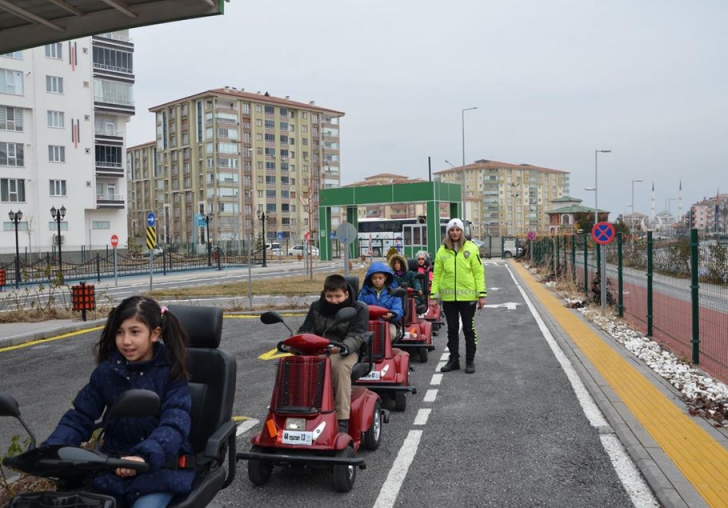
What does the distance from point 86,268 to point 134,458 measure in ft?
134

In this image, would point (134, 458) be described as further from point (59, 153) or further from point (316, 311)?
point (59, 153)

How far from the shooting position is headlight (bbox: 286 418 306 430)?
16.0ft

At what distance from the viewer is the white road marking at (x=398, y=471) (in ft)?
15.5

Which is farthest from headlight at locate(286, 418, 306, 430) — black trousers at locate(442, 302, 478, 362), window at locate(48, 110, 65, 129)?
window at locate(48, 110, 65, 129)

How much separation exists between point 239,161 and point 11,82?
4260 centimetres

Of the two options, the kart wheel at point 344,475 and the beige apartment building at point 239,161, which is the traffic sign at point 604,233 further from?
the beige apartment building at point 239,161

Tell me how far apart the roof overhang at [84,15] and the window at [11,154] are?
149 feet

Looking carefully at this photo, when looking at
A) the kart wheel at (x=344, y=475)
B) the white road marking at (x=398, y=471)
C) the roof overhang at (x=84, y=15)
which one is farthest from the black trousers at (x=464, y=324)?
the roof overhang at (x=84, y=15)

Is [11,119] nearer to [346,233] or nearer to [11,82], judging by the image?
[11,82]

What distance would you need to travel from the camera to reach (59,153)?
182 ft

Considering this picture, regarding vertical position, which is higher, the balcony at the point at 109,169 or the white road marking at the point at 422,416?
the balcony at the point at 109,169

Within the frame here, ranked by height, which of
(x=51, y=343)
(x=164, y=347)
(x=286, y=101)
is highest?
(x=286, y=101)

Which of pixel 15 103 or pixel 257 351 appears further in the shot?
pixel 15 103

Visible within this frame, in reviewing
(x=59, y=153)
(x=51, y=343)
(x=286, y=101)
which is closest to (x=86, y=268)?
(x=59, y=153)
